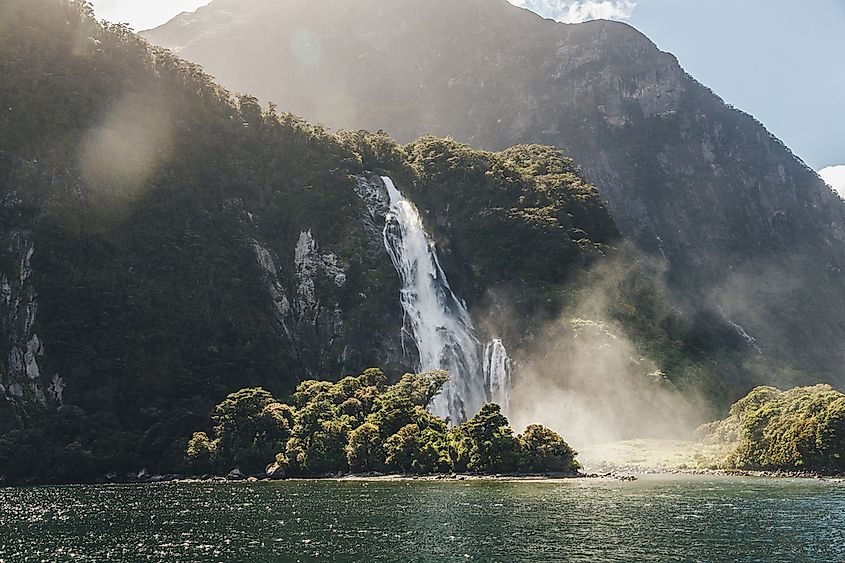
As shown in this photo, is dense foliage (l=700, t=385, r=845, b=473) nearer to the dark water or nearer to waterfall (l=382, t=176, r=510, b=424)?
the dark water

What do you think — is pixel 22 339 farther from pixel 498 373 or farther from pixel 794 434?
pixel 794 434

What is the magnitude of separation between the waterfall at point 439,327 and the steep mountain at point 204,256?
4.56 feet

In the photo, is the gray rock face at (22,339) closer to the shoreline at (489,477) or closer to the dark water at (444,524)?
the shoreline at (489,477)

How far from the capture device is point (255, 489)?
2623 inches

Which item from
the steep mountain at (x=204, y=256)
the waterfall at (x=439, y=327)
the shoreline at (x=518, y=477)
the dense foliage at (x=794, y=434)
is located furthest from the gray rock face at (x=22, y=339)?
the dense foliage at (x=794, y=434)

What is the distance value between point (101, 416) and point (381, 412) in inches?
1319

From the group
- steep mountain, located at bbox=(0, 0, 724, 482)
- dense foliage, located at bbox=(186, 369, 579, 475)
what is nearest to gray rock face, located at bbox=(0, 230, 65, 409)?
steep mountain, located at bbox=(0, 0, 724, 482)

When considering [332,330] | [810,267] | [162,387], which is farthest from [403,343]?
[810,267]

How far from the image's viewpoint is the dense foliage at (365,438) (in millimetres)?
75625

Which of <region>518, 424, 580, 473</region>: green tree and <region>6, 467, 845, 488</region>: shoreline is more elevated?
<region>518, 424, 580, 473</region>: green tree

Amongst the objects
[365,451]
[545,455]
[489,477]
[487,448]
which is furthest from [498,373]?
[489,477]

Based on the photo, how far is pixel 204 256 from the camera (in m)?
111

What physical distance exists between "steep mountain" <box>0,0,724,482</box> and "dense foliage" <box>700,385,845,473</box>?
2620cm

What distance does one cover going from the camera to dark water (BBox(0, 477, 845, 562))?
33.6 m
